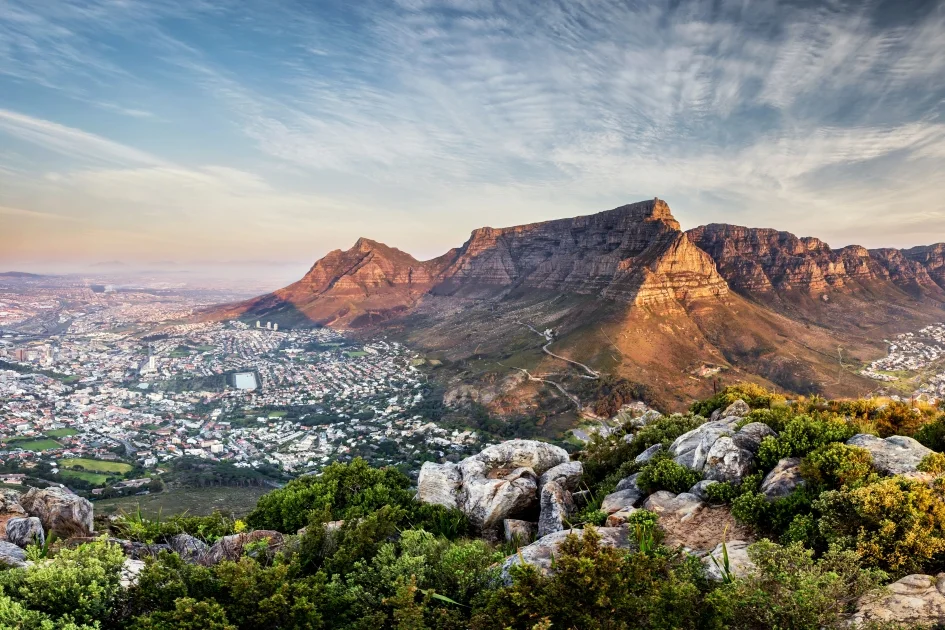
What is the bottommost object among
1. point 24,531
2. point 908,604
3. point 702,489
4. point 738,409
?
point 24,531

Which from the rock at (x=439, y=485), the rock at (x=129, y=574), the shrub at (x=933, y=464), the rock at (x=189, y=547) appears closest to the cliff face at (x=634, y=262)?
the rock at (x=439, y=485)

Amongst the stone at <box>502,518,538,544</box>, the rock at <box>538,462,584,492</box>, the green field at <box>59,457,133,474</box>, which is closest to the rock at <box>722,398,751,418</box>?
the rock at <box>538,462,584,492</box>

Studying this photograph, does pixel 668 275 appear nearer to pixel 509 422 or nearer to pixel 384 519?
pixel 509 422

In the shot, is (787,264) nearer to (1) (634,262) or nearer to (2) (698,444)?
(1) (634,262)

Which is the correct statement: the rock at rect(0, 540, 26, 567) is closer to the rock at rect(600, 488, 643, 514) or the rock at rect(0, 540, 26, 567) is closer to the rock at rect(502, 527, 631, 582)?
the rock at rect(502, 527, 631, 582)

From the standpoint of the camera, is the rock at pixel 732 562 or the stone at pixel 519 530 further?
the stone at pixel 519 530

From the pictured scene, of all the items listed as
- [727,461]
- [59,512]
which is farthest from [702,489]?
[59,512]

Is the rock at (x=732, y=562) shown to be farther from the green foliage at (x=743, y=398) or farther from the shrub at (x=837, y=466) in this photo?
the green foliage at (x=743, y=398)
